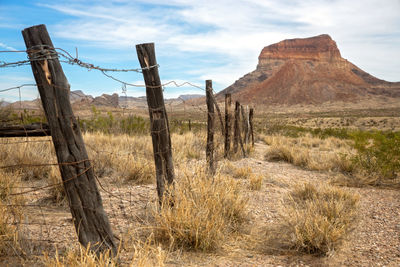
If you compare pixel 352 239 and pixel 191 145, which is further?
pixel 191 145

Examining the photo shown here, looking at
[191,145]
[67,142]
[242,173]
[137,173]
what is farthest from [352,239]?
[191,145]

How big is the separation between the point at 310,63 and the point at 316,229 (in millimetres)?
120195

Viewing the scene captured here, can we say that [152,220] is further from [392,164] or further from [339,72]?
[339,72]

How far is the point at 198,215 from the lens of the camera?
3.54 metres

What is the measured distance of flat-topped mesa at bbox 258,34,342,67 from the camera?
395 feet

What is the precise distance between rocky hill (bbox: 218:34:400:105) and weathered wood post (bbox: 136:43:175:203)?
3020 inches

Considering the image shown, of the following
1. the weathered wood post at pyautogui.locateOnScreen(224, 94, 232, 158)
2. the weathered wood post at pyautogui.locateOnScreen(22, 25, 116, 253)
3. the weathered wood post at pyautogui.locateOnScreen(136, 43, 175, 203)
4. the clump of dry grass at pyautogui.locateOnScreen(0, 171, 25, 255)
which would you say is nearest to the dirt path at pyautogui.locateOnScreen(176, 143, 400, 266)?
the weathered wood post at pyautogui.locateOnScreen(22, 25, 116, 253)

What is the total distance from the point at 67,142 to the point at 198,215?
169 cm

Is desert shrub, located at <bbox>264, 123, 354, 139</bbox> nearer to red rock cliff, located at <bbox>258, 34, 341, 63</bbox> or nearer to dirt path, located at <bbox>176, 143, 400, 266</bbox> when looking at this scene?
dirt path, located at <bbox>176, 143, 400, 266</bbox>

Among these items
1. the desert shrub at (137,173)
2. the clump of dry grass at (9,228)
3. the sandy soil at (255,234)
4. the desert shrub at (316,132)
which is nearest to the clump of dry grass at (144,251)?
the sandy soil at (255,234)

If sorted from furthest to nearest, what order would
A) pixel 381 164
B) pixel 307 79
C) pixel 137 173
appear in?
1. pixel 307 79
2. pixel 381 164
3. pixel 137 173

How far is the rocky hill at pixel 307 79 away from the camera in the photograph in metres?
89.1

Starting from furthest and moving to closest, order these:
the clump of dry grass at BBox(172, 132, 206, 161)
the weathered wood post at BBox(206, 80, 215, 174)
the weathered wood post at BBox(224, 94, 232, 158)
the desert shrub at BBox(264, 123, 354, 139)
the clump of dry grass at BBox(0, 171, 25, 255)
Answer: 1. the desert shrub at BBox(264, 123, 354, 139)
2. the clump of dry grass at BBox(172, 132, 206, 161)
3. the weathered wood post at BBox(224, 94, 232, 158)
4. the weathered wood post at BBox(206, 80, 215, 174)
5. the clump of dry grass at BBox(0, 171, 25, 255)

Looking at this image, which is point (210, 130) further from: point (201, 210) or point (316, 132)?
point (316, 132)
